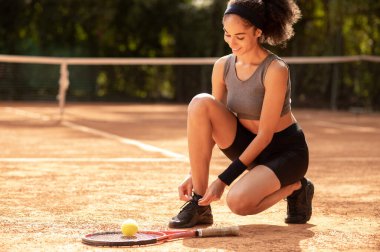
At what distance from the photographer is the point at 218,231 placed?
13.7 feet

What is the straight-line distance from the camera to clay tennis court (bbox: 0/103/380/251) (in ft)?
13.6

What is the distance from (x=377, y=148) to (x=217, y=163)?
7.93 feet

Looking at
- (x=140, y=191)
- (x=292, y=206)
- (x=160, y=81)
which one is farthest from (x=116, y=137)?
(x=160, y=81)

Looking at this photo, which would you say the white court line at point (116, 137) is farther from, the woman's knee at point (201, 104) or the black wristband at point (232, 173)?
the black wristband at point (232, 173)

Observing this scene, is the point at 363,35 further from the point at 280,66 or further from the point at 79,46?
the point at 280,66

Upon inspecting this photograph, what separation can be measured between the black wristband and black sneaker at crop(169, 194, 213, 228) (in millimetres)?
269

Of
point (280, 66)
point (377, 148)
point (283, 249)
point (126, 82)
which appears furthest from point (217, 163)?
point (126, 82)

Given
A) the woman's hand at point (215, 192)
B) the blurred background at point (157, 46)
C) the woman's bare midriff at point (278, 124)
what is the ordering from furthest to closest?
1. the blurred background at point (157, 46)
2. the woman's bare midriff at point (278, 124)
3. the woman's hand at point (215, 192)

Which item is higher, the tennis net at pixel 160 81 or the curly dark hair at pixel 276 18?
the curly dark hair at pixel 276 18

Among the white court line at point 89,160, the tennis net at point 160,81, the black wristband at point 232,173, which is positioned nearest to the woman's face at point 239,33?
the black wristband at point 232,173

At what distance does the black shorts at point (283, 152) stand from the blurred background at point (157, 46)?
1419 cm

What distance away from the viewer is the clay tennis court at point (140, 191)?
163 inches

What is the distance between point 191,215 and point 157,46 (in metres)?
18.9

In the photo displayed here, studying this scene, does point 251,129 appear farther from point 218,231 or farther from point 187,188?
point 218,231
